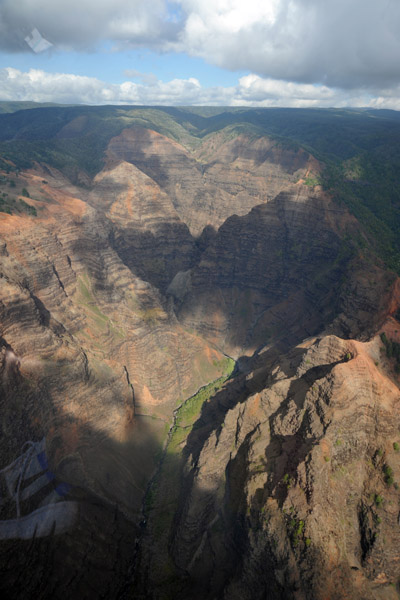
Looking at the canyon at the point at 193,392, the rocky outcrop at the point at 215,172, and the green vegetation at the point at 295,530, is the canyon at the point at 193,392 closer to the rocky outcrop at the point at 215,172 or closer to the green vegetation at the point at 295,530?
the green vegetation at the point at 295,530

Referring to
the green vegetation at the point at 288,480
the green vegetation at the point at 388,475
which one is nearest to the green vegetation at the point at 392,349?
the green vegetation at the point at 388,475

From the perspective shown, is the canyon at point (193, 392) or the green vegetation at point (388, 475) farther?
the green vegetation at point (388, 475)

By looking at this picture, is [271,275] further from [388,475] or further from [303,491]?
[303,491]

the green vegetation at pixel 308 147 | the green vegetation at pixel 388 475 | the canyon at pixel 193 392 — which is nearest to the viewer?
the canyon at pixel 193 392

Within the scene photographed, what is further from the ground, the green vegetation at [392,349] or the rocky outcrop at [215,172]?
the rocky outcrop at [215,172]

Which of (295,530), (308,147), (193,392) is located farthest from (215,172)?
(295,530)

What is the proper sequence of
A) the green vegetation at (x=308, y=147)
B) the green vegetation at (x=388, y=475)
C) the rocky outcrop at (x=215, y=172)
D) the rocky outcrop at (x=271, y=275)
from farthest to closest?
the rocky outcrop at (x=215, y=172) → the green vegetation at (x=308, y=147) → the rocky outcrop at (x=271, y=275) → the green vegetation at (x=388, y=475)

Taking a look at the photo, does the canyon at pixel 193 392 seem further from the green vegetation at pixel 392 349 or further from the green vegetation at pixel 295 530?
the green vegetation at pixel 392 349

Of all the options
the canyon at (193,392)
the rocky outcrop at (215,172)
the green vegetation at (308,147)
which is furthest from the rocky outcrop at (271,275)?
the rocky outcrop at (215,172)

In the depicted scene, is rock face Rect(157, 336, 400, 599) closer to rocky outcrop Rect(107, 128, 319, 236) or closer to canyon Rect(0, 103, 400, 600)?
canyon Rect(0, 103, 400, 600)

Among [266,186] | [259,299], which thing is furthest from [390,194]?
[259,299]
